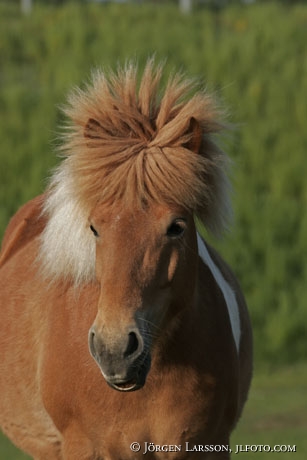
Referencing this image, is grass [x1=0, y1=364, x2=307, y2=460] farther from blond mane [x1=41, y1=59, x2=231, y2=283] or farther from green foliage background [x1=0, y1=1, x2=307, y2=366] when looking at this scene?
blond mane [x1=41, y1=59, x2=231, y2=283]

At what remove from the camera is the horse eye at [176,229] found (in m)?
3.98

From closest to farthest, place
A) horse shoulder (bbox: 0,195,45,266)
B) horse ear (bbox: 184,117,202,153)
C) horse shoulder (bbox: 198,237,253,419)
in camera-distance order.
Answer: horse ear (bbox: 184,117,202,153), horse shoulder (bbox: 198,237,253,419), horse shoulder (bbox: 0,195,45,266)

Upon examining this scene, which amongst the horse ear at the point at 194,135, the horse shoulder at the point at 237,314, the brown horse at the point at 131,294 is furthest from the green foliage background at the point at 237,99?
the horse ear at the point at 194,135

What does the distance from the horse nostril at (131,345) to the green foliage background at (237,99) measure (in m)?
6.04

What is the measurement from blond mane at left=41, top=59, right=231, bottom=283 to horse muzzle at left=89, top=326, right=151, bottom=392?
56 cm

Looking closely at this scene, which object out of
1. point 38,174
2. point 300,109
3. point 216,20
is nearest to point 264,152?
point 300,109

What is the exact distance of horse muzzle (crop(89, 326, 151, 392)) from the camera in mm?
3699

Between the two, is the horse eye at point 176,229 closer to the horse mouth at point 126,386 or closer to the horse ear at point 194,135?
the horse ear at point 194,135

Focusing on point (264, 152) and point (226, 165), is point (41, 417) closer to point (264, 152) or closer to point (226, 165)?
point (226, 165)

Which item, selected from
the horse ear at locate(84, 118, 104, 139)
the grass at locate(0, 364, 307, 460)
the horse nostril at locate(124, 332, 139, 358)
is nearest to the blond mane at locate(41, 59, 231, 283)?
the horse ear at locate(84, 118, 104, 139)

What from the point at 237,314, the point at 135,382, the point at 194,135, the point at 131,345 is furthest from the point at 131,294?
the point at 237,314

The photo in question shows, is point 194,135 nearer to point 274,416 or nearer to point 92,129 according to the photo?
point 92,129

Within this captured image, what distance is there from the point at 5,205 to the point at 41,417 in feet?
34.4

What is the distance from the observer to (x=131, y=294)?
3812 mm
